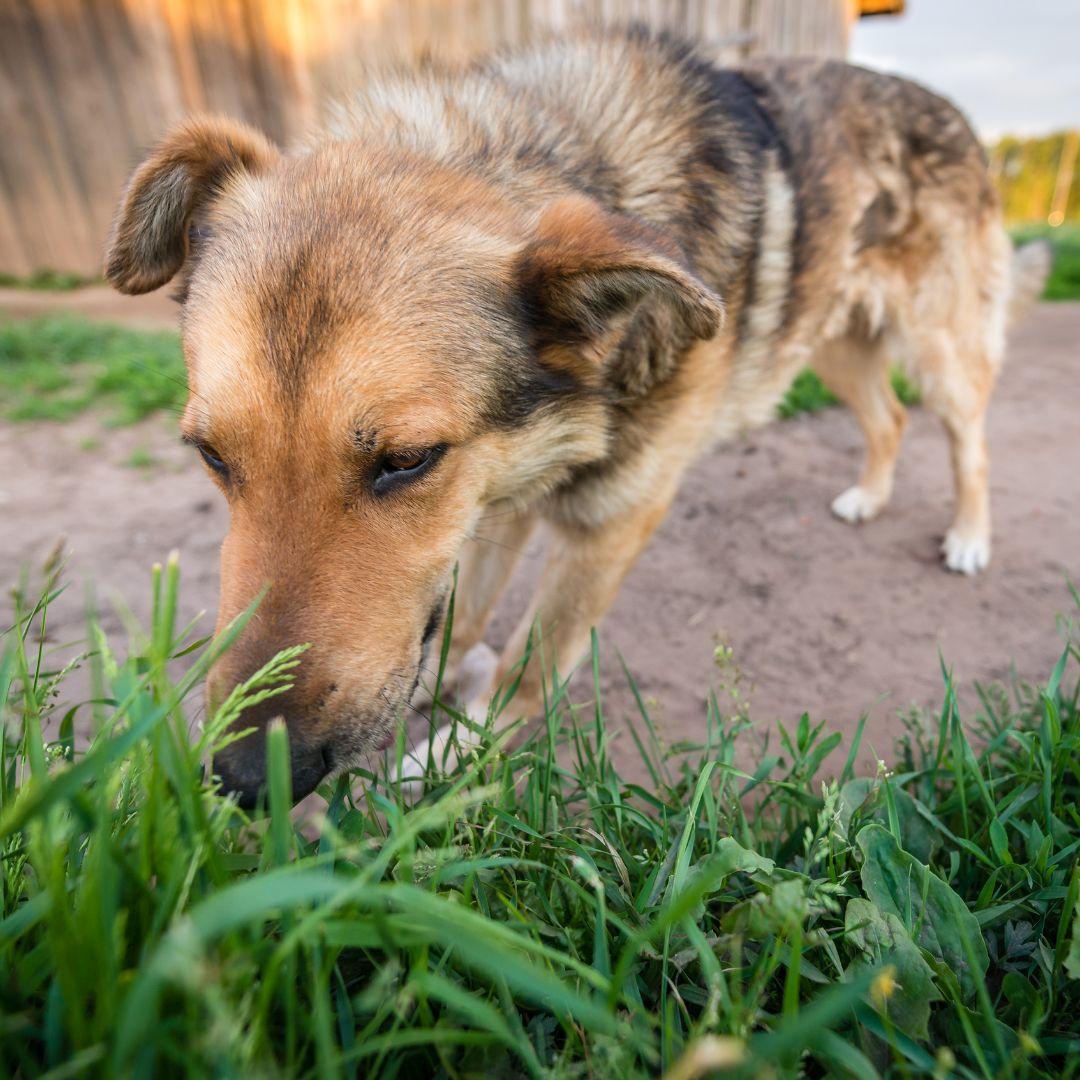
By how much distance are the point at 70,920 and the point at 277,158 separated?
1895 mm

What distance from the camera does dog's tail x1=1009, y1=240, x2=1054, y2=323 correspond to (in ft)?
13.5

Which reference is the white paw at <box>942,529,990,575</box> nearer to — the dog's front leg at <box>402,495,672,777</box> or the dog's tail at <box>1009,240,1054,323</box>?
the dog's tail at <box>1009,240,1054,323</box>

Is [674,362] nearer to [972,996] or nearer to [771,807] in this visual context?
[771,807]

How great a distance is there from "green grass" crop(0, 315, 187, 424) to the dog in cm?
276

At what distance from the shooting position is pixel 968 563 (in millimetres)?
3248

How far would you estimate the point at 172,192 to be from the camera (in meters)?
1.87

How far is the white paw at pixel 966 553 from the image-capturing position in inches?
128

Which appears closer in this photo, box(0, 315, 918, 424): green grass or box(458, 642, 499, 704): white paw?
box(458, 642, 499, 704): white paw

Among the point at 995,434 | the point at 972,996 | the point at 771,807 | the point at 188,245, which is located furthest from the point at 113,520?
the point at 995,434

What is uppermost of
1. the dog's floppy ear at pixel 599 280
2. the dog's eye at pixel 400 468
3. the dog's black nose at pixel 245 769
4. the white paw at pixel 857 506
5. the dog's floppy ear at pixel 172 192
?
the dog's floppy ear at pixel 172 192

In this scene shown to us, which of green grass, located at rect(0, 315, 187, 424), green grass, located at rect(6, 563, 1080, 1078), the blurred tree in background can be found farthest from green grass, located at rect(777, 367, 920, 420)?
the blurred tree in background

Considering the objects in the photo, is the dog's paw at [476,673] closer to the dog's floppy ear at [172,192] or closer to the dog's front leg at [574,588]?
the dog's front leg at [574,588]

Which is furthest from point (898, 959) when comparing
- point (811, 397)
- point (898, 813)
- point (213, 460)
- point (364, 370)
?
point (811, 397)

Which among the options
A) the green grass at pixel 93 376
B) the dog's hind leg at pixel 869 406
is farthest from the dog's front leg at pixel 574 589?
the green grass at pixel 93 376
